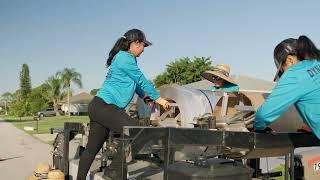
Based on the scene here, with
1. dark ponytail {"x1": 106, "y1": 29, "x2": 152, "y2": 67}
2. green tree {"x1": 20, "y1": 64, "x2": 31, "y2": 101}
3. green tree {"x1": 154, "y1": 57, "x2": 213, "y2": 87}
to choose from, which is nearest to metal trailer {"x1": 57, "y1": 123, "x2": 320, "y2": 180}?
dark ponytail {"x1": 106, "y1": 29, "x2": 152, "y2": 67}

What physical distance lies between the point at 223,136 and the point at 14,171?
9.82 metres

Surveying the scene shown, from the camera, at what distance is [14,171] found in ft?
37.6

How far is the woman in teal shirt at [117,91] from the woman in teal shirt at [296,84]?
48.7 inches

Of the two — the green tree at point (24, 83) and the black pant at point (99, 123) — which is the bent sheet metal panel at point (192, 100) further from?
the green tree at point (24, 83)

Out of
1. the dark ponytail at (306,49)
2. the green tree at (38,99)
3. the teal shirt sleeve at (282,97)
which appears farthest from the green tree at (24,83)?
the teal shirt sleeve at (282,97)

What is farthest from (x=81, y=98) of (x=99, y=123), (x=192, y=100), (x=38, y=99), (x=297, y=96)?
(x=297, y=96)

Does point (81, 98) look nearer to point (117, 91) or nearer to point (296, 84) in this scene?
point (117, 91)

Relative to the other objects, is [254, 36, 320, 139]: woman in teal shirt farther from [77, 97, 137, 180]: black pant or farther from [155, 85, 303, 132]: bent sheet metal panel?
[155, 85, 303, 132]: bent sheet metal panel

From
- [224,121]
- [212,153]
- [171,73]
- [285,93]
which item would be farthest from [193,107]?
[171,73]

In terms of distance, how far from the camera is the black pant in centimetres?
366

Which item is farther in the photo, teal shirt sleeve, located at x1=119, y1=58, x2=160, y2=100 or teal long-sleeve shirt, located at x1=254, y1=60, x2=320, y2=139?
teal shirt sleeve, located at x1=119, y1=58, x2=160, y2=100

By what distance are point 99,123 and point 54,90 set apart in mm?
92478

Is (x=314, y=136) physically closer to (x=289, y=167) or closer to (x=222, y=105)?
(x=289, y=167)

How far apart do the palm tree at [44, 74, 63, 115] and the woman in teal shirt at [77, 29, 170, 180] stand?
8472 centimetres
